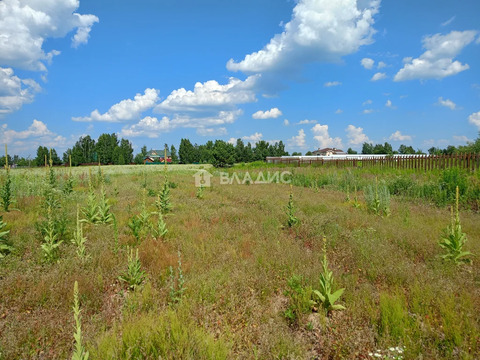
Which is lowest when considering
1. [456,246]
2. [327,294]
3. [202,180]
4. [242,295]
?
[242,295]

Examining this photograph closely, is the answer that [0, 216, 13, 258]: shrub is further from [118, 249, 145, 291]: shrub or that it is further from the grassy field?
[118, 249, 145, 291]: shrub

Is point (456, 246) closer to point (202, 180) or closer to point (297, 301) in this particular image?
point (297, 301)

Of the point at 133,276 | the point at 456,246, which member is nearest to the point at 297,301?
the point at 133,276

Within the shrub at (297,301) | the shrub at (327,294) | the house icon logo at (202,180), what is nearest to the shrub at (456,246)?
the shrub at (327,294)

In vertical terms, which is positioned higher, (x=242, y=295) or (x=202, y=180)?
(x=202, y=180)

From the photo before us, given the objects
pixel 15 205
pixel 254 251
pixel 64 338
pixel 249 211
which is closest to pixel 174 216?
pixel 249 211

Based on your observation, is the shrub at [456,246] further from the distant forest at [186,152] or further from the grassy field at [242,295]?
the distant forest at [186,152]

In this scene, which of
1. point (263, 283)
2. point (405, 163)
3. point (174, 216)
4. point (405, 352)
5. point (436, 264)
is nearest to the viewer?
point (405, 352)

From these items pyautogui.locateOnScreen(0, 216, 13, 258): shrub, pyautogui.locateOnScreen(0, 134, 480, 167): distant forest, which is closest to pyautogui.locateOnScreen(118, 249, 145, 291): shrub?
pyautogui.locateOnScreen(0, 216, 13, 258): shrub

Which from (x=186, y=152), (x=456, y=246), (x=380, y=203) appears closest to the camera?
(x=456, y=246)

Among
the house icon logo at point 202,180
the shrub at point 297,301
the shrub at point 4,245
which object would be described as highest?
the house icon logo at point 202,180

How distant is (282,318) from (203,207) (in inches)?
259

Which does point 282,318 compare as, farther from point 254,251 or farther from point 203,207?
point 203,207

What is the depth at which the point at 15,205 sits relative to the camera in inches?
342
